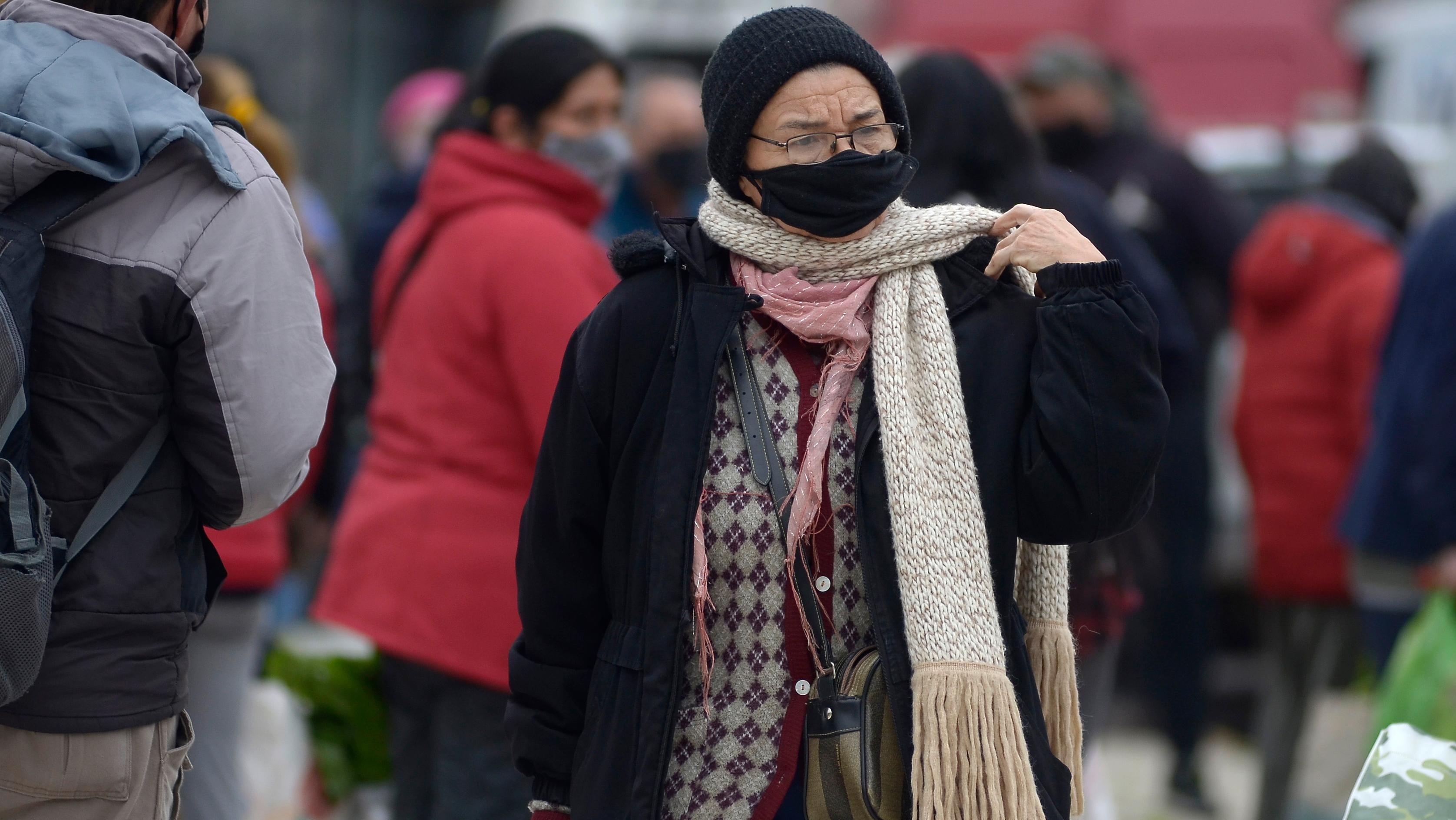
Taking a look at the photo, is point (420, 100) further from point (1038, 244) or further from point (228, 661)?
point (1038, 244)

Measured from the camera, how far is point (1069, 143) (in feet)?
18.8

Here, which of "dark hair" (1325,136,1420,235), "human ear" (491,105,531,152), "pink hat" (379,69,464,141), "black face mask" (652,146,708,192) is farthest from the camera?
"pink hat" (379,69,464,141)

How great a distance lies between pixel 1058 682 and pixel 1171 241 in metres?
3.80

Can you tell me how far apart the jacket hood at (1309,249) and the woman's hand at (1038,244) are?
334 centimetres

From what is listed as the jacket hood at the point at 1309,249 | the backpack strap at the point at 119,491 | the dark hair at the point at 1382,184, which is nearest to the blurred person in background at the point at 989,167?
the backpack strap at the point at 119,491

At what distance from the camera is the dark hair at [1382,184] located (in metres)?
5.50

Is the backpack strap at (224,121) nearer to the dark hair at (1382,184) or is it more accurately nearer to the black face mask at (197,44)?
the black face mask at (197,44)

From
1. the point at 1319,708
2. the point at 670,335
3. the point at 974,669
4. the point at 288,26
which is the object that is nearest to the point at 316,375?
the point at 670,335

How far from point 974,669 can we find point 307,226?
12.3 ft

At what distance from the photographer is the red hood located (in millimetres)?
3457

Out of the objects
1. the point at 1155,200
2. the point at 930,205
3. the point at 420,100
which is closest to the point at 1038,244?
the point at 930,205

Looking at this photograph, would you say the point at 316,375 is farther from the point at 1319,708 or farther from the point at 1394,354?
the point at 1319,708

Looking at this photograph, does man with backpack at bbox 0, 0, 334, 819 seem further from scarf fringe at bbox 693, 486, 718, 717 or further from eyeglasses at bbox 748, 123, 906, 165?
eyeglasses at bbox 748, 123, 906, 165

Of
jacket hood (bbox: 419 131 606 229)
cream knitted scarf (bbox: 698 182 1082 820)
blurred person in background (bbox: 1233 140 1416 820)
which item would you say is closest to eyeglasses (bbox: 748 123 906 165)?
cream knitted scarf (bbox: 698 182 1082 820)
